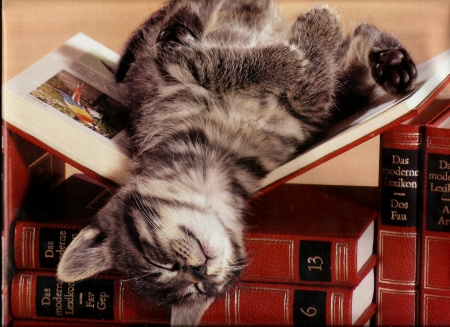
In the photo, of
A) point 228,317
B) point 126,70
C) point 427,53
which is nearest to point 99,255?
point 228,317

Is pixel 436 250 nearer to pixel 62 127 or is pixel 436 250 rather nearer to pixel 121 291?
pixel 121 291

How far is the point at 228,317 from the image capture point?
1153 mm

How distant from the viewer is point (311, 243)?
3.65 feet

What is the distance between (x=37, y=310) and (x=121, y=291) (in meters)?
0.19

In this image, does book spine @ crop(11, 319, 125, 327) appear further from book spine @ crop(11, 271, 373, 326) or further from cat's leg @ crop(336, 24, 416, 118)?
cat's leg @ crop(336, 24, 416, 118)

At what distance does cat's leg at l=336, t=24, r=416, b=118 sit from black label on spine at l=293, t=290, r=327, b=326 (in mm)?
435

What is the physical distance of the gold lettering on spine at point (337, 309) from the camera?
1125 millimetres

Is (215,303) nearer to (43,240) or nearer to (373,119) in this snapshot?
(43,240)

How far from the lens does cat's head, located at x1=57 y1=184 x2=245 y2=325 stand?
41.9 inches

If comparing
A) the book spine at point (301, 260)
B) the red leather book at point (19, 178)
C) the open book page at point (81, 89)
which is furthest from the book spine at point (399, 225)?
the red leather book at point (19, 178)

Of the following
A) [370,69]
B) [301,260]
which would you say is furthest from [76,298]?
[370,69]

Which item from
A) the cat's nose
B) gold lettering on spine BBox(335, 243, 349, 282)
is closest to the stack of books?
gold lettering on spine BBox(335, 243, 349, 282)

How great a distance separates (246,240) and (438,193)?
0.42 m

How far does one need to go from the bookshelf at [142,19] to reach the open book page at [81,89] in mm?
31
